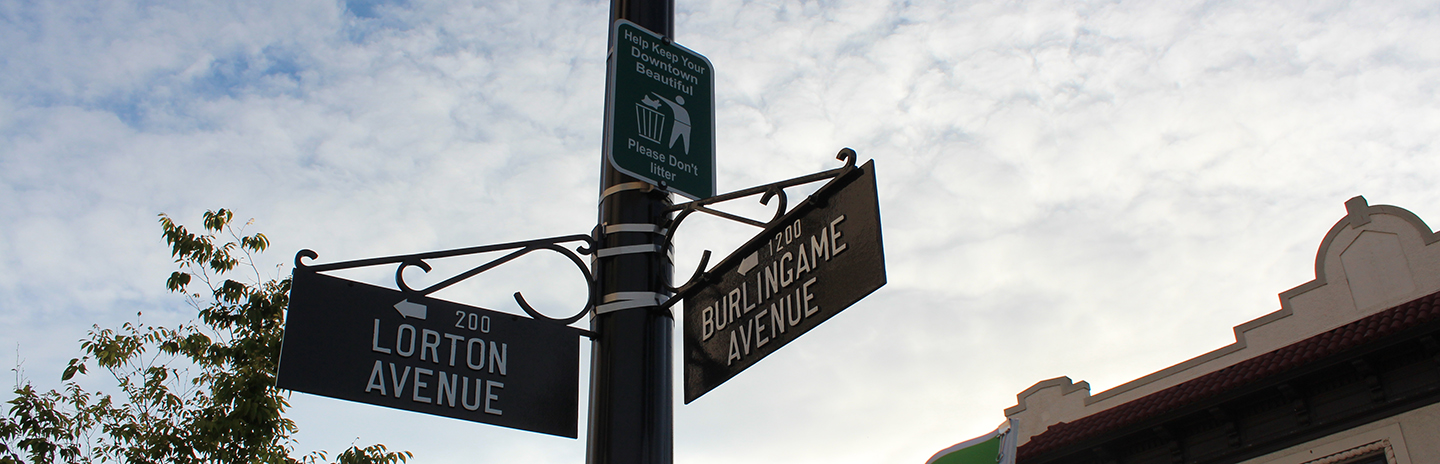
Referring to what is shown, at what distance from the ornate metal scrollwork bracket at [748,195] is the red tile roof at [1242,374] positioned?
11308 mm

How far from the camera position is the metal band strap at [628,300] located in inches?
142

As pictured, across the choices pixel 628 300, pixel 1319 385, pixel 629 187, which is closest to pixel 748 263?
pixel 628 300

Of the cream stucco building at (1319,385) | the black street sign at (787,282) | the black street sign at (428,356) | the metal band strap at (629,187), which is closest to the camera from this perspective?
the black street sign at (787,282)

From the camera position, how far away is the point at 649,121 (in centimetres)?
396

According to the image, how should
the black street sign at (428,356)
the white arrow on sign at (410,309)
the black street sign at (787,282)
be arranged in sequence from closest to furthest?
the black street sign at (787,282)
the black street sign at (428,356)
the white arrow on sign at (410,309)

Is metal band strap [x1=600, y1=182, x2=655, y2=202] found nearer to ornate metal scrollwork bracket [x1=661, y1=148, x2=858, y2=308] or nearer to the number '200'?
ornate metal scrollwork bracket [x1=661, y1=148, x2=858, y2=308]

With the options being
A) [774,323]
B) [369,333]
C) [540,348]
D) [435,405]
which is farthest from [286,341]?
[774,323]

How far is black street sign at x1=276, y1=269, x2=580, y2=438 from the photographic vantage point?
334 cm

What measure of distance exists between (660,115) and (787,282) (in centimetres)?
105

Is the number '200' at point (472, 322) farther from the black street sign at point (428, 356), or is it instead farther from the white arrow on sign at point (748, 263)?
the white arrow on sign at point (748, 263)

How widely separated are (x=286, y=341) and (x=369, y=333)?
0.26 m

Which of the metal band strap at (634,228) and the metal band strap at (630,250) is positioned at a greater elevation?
the metal band strap at (634,228)

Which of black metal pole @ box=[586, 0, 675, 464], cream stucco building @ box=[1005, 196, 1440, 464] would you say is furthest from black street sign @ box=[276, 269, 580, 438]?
cream stucco building @ box=[1005, 196, 1440, 464]

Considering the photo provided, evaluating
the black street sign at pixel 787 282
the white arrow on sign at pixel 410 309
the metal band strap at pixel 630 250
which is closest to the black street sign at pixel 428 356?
the white arrow on sign at pixel 410 309
